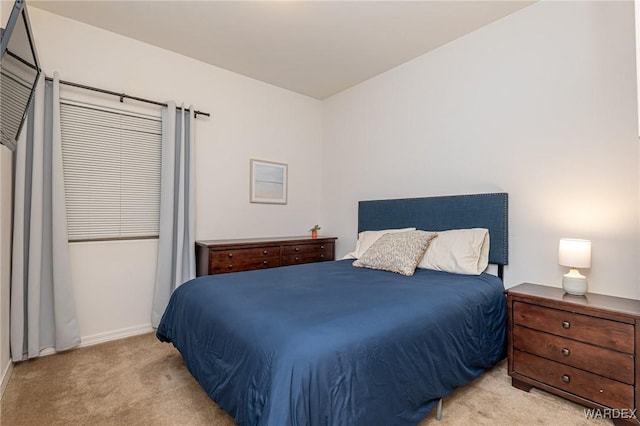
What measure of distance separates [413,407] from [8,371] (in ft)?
8.90

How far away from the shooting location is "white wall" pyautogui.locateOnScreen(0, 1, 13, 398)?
2.07 metres

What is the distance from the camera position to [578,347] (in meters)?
1.82

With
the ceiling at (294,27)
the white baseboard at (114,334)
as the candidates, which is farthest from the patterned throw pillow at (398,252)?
the white baseboard at (114,334)

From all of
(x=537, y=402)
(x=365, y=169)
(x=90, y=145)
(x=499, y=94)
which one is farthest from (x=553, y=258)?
(x=90, y=145)

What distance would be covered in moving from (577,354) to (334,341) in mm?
1579

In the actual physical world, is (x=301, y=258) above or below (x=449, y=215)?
below

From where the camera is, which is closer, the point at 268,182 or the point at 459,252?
the point at 459,252

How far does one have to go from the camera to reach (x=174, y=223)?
3160 millimetres

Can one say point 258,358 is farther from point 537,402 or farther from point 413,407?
point 537,402

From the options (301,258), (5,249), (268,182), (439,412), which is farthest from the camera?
(268,182)

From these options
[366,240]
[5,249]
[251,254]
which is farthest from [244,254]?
[5,249]

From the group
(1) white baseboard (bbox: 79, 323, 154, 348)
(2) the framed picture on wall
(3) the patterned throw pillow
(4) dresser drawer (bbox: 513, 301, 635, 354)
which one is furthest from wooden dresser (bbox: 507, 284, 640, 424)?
(1) white baseboard (bbox: 79, 323, 154, 348)

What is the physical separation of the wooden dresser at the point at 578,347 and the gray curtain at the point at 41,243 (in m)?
3.45

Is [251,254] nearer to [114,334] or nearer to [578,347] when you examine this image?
[114,334]
